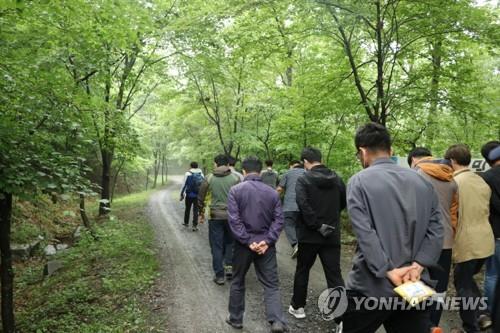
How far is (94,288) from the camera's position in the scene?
6.56 meters

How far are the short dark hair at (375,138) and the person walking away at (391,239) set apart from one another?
0.61ft

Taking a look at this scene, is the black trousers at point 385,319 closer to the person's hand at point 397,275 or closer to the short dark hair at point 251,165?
the person's hand at point 397,275

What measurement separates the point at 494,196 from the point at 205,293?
4612mm

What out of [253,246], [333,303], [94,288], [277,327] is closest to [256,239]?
[253,246]

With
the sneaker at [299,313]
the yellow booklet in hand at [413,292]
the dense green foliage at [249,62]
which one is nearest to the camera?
the yellow booklet in hand at [413,292]

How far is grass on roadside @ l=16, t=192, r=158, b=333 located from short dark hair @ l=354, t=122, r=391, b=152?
12.7ft

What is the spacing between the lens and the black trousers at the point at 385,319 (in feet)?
8.03

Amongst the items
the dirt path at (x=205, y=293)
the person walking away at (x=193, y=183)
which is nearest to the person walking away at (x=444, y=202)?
the dirt path at (x=205, y=293)

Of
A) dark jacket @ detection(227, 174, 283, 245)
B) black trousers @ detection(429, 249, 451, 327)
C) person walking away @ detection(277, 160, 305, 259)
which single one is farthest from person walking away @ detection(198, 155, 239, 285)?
black trousers @ detection(429, 249, 451, 327)

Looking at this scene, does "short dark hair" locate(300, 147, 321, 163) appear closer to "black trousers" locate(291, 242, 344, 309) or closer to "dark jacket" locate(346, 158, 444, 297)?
"black trousers" locate(291, 242, 344, 309)

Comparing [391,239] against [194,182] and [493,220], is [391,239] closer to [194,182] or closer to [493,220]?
[493,220]

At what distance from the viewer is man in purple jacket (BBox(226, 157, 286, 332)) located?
4410 mm

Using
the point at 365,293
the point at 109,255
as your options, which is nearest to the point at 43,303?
the point at 109,255

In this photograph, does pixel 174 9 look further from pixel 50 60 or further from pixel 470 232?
pixel 470 232
